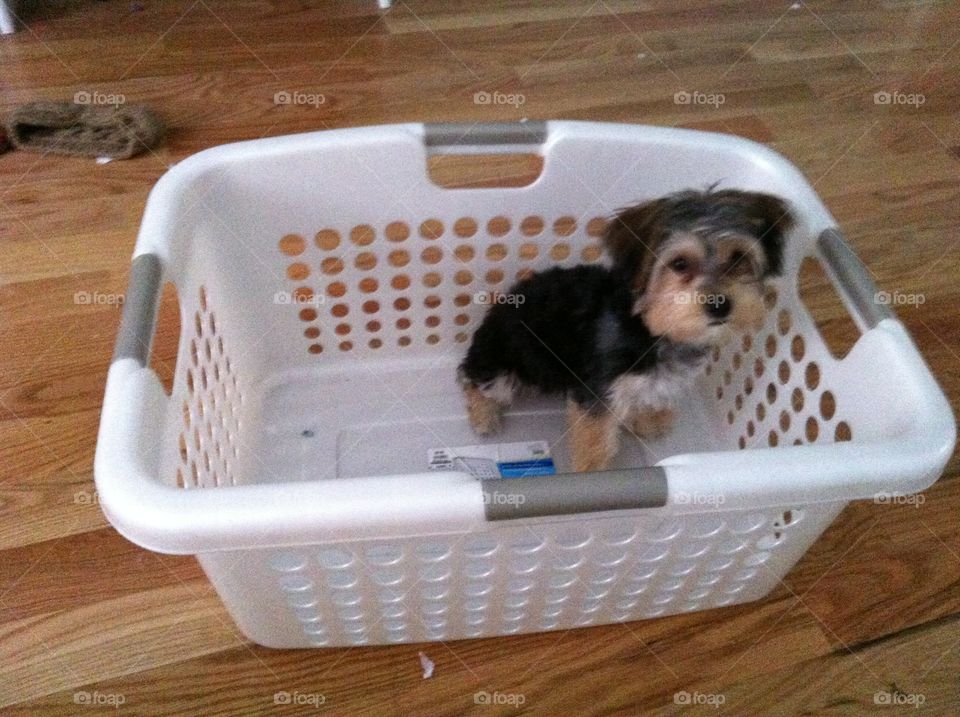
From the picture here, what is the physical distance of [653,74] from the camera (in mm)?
1987

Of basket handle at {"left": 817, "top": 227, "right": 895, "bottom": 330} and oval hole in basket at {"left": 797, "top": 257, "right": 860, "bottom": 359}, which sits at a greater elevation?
basket handle at {"left": 817, "top": 227, "right": 895, "bottom": 330}

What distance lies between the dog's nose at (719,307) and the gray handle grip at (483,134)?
0.33 m

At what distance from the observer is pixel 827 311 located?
147 centimetres

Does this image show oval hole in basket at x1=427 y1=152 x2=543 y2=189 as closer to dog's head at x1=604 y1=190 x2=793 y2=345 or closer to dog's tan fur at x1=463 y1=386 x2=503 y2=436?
dog's tan fur at x1=463 y1=386 x2=503 y2=436

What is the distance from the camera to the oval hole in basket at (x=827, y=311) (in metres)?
1.44

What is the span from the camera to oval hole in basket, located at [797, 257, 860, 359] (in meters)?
1.44

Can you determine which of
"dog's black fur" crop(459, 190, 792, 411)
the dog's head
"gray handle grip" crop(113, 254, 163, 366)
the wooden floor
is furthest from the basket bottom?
"gray handle grip" crop(113, 254, 163, 366)

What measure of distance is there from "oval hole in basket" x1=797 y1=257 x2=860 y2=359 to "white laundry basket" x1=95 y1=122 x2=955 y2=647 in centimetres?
28

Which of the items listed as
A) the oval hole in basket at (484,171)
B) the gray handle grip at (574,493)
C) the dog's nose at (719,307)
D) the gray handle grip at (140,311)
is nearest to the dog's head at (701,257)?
the dog's nose at (719,307)

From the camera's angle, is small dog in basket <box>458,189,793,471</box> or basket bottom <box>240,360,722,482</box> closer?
small dog in basket <box>458,189,793,471</box>

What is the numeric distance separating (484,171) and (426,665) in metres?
1.03

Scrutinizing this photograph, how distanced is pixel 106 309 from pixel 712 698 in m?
1.15

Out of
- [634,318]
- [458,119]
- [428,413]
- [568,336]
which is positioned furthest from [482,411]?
[458,119]

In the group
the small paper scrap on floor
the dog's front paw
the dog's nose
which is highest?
the dog's nose
